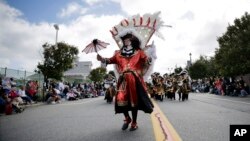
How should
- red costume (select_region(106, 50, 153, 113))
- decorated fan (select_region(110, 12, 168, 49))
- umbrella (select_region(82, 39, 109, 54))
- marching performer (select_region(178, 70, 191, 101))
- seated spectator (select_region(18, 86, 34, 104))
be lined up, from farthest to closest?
marching performer (select_region(178, 70, 191, 101)), seated spectator (select_region(18, 86, 34, 104)), decorated fan (select_region(110, 12, 168, 49)), umbrella (select_region(82, 39, 109, 54)), red costume (select_region(106, 50, 153, 113))

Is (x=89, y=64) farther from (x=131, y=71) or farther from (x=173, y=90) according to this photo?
(x=131, y=71)

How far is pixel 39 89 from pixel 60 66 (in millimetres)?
11991

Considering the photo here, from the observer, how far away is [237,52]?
38219mm

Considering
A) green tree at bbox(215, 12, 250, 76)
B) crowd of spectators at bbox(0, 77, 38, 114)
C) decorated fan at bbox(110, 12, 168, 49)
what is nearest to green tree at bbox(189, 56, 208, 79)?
green tree at bbox(215, 12, 250, 76)

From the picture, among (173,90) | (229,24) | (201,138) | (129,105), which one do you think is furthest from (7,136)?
(229,24)

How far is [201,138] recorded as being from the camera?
18.7 feet

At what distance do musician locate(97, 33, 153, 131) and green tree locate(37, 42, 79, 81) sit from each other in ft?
91.9

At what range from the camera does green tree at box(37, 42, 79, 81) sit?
34.8m

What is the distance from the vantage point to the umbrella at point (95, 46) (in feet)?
26.1

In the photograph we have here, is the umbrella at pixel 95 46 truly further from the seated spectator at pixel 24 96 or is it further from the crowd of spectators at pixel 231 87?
the crowd of spectators at pixel 231 87

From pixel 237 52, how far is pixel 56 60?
67.8 feet

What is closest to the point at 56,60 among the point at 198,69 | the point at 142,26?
the point at 142,26

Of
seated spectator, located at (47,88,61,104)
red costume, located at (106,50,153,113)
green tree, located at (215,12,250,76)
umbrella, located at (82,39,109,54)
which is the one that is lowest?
seated spectator, located at (47,88,61,104)

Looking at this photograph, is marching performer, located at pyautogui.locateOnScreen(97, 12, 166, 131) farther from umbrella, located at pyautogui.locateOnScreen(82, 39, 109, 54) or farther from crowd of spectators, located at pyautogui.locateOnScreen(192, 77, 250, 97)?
crowd of spectators, located at pyautogui.locateOnScreen(192, 77, 250, 97)
